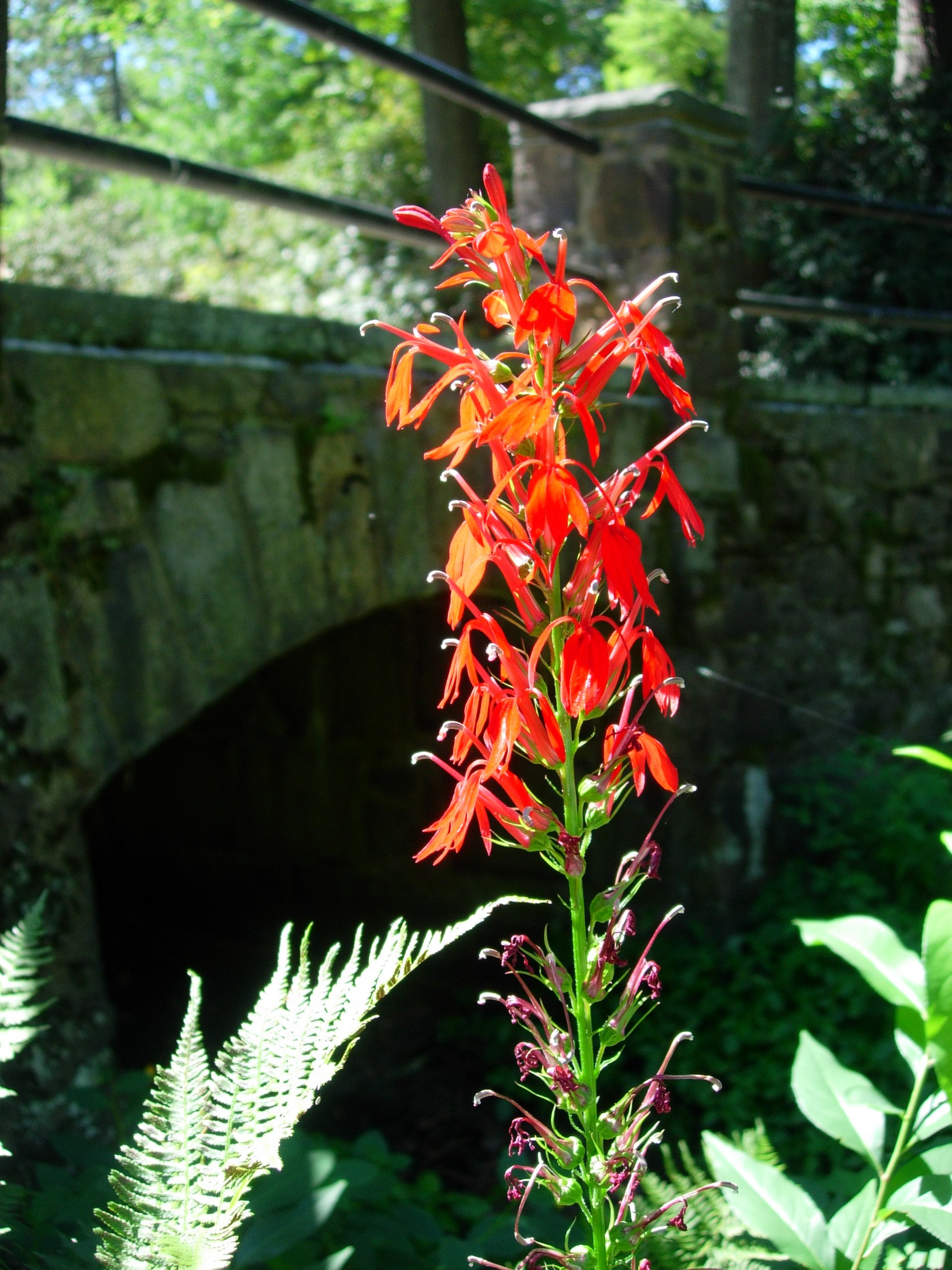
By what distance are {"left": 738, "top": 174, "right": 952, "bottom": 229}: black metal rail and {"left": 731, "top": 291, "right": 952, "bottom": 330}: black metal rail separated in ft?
1.15

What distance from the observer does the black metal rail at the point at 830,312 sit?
4.03m

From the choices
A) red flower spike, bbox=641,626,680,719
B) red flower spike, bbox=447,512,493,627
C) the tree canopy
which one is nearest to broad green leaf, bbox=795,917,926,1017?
red flower spike, bbox=641,626,680,719

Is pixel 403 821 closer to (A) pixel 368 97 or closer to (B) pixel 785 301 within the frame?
(B) pixel 785 301

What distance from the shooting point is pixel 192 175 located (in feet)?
8.67

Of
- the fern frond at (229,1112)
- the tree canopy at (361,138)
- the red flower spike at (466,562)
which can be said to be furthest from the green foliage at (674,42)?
the fern frond at (229,1112)

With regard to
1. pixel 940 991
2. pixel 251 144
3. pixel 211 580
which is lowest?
pixel 940 991

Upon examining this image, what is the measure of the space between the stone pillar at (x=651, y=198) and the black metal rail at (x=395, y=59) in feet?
1.19

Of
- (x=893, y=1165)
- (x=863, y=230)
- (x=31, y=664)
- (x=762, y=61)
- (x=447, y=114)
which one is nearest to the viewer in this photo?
(x=893, y=1165)

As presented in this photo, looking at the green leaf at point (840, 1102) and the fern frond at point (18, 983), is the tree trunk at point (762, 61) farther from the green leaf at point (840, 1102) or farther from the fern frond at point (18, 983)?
the fern frond at point (18, 983)

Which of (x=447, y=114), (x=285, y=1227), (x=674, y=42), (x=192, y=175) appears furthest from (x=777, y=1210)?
(x=674, y=42)

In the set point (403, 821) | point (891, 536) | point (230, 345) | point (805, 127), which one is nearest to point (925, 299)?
point (805, 127)

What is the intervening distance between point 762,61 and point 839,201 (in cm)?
375

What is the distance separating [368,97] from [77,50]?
11.2 ft

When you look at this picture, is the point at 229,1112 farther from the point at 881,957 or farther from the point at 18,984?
the point at 881,957
